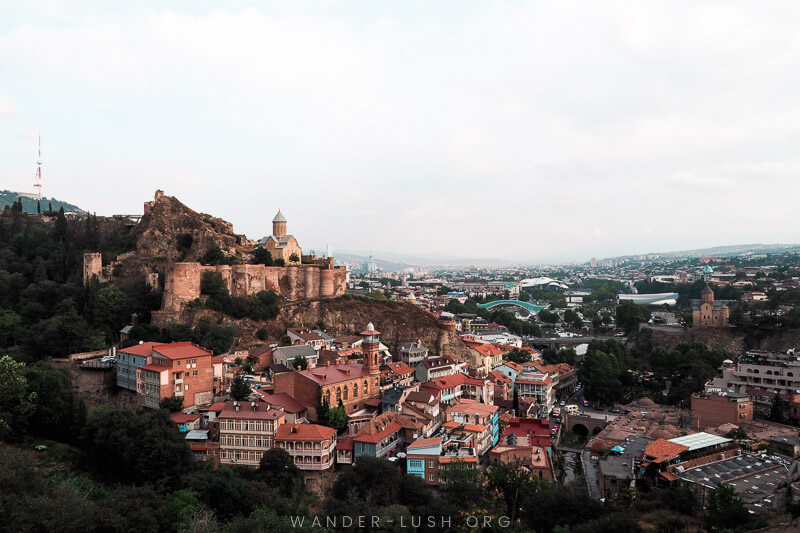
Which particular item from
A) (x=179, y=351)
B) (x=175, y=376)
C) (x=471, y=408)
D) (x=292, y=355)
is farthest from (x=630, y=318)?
(x=175, y=376)

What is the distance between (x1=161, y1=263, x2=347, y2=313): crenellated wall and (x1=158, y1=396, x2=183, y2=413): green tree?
9546mm

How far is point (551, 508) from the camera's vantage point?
1898 cm

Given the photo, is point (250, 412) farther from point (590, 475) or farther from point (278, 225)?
point (278, 225)

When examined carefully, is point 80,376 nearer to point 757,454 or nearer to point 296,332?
point 296,332

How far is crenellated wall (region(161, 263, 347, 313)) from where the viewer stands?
34562mm

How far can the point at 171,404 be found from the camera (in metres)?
25.7

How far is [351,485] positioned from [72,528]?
9.21 meters

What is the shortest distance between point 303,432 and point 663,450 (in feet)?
50.6

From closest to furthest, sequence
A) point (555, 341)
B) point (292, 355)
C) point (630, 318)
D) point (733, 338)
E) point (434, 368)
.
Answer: point (292, 355)
point (434, 368)
point (733, 338)
point (630, 318)
point (555, 341)

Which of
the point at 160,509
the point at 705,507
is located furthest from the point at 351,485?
the point at 705,507

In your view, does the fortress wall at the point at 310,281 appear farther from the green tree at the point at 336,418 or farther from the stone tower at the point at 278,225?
the green tree at the point at 336,418

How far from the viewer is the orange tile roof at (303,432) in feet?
76.1

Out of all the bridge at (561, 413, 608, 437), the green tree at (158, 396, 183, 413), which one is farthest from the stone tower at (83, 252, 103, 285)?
the bridge at (561, 413, 608, 437)

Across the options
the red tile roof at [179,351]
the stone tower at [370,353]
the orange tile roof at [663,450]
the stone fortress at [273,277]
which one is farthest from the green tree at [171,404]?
the orange tile roof at [663,450]
